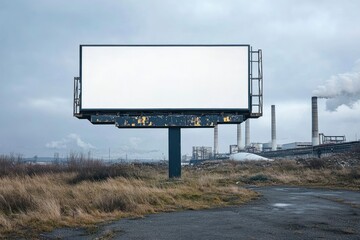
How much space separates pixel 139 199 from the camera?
14031 millimetres

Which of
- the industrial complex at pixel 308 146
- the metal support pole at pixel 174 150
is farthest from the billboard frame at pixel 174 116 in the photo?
the industrial complex at pixel 308 146

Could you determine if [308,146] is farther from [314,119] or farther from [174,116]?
[174,116]

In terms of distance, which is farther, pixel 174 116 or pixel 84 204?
pixel 174 116

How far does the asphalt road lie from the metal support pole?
1021 cm

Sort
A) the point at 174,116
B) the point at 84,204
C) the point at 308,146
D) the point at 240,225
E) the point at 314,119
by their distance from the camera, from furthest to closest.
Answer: the point at 308,146, the point at 314,119, the point at 174,116, the point at 84,204, the point at 240,225

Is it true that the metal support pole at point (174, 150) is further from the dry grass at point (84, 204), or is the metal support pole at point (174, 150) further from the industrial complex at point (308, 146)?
the industrial complex at point (308, 146)

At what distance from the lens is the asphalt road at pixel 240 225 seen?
9.03 m

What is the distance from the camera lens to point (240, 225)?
10.3m

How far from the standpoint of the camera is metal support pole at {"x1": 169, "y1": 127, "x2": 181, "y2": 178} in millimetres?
24062

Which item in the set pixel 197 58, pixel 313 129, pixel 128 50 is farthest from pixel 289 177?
pixel 313 129

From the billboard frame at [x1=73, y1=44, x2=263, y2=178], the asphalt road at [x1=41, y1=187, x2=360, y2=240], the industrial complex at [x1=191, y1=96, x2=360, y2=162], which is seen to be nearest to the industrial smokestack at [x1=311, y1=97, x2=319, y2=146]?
the industrial complex at [x1=191, y1=96, x2=360, y2=162]

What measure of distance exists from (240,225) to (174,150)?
14.0 meters

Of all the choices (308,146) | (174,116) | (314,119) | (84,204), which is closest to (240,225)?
(84,204)

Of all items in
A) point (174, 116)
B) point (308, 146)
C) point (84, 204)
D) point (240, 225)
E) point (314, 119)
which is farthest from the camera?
point (308, 146)
